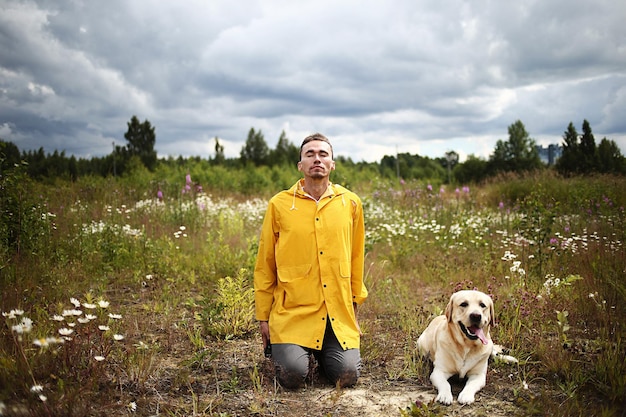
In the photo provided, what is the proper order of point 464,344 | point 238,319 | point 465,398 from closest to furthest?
point 465,398, point 464,344, point 238,319

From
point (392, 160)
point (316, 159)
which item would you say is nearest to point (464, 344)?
point (316, 159)

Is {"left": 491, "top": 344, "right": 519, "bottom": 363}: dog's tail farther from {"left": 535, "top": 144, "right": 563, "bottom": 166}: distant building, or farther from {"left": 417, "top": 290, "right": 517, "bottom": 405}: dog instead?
{"left": 535, "top": 144, "right": 563, "bottom": 166}: distant building

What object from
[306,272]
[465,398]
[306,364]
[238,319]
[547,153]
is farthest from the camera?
[547,153]

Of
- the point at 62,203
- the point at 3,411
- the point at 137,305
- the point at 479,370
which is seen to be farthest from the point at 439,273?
the point at 62,203

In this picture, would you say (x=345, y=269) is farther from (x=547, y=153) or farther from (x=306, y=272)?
(x=547, y=153)

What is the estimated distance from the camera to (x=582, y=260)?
20.2ft

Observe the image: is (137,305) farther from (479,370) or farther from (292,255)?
(479,370)

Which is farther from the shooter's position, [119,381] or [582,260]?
[582,260]

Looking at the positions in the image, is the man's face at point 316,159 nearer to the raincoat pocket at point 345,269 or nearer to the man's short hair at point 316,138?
the man's short hair at point 316,138

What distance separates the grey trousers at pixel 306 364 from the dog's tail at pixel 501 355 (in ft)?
3.91

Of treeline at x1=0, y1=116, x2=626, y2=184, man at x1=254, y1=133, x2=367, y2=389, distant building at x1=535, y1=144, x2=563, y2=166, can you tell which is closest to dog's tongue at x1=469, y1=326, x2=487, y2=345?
man at x1=254, y1=133, x2=367, y2=389

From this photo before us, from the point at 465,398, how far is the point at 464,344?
0.37m

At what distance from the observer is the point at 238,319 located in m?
5.01

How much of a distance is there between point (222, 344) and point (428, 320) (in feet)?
6.93
